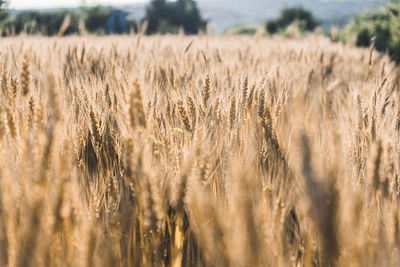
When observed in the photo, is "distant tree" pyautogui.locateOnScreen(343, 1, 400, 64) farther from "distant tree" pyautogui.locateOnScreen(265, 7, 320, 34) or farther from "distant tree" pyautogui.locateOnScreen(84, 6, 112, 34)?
"distant tree" pyautogui.locateOnScreen(84, 6, 112, 34)

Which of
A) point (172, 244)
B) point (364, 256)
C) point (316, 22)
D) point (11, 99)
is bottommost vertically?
point (172, 244)

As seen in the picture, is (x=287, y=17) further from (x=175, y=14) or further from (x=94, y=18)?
(x=94, y=18)

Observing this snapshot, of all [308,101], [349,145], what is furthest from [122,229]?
[308,101]

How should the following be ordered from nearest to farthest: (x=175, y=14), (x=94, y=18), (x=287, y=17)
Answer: (x=287, y=17)
(x=94, y=18)
(x=175, y=14)

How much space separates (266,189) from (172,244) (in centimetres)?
28

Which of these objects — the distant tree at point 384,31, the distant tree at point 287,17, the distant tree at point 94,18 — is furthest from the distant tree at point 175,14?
the distant tree at point 384,31

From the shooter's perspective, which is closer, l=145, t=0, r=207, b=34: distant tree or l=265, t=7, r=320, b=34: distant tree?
l=265, t=7, r=320, b=34: distant tree

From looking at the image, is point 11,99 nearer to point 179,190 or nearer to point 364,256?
point 179,190

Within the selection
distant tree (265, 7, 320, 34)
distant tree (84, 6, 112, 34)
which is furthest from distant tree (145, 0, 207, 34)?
distant tree (265, 7, 320, 34)

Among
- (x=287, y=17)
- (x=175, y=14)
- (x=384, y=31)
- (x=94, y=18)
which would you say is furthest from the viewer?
(x=175, y=14)

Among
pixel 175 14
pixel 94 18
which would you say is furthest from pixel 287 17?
pixel 94 18

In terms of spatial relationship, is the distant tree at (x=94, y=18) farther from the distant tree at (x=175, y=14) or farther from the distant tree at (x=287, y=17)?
the distant tree at (x=287, y=17)

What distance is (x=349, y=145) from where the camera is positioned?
1.12 m

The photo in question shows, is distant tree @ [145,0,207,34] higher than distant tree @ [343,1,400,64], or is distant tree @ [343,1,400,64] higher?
distant tree @ [145,0,207,34]
